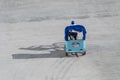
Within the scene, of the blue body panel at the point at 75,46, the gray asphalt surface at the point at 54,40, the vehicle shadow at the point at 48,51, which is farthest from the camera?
the vehicle shadow at the point at 48,51

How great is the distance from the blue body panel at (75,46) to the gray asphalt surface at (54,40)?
0.35 meters

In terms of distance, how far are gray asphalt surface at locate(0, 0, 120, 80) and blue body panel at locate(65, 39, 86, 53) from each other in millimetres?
348

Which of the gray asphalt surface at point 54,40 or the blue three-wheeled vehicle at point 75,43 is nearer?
the gray asphalt surface at point 54,40

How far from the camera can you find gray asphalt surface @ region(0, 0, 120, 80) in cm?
1797

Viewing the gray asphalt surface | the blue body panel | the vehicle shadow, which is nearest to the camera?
the gray asphalt surface

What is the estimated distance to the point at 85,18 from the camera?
83.8ft

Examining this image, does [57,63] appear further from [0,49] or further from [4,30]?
[4,30]

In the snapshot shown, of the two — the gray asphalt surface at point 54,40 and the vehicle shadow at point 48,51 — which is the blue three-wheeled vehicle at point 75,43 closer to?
the gray asphalt surface at point 54,40

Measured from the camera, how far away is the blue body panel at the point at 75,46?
1953 centimetres

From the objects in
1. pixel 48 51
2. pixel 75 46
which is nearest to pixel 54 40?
pixel 48 51

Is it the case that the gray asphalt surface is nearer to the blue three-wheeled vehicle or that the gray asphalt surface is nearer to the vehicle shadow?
the vehicle shadow

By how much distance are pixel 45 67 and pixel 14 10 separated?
10.1m

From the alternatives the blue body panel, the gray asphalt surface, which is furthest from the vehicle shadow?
the blue body panel

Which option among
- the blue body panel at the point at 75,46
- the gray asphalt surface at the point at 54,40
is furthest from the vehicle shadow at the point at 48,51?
the blue body panel at the point at 75,46
